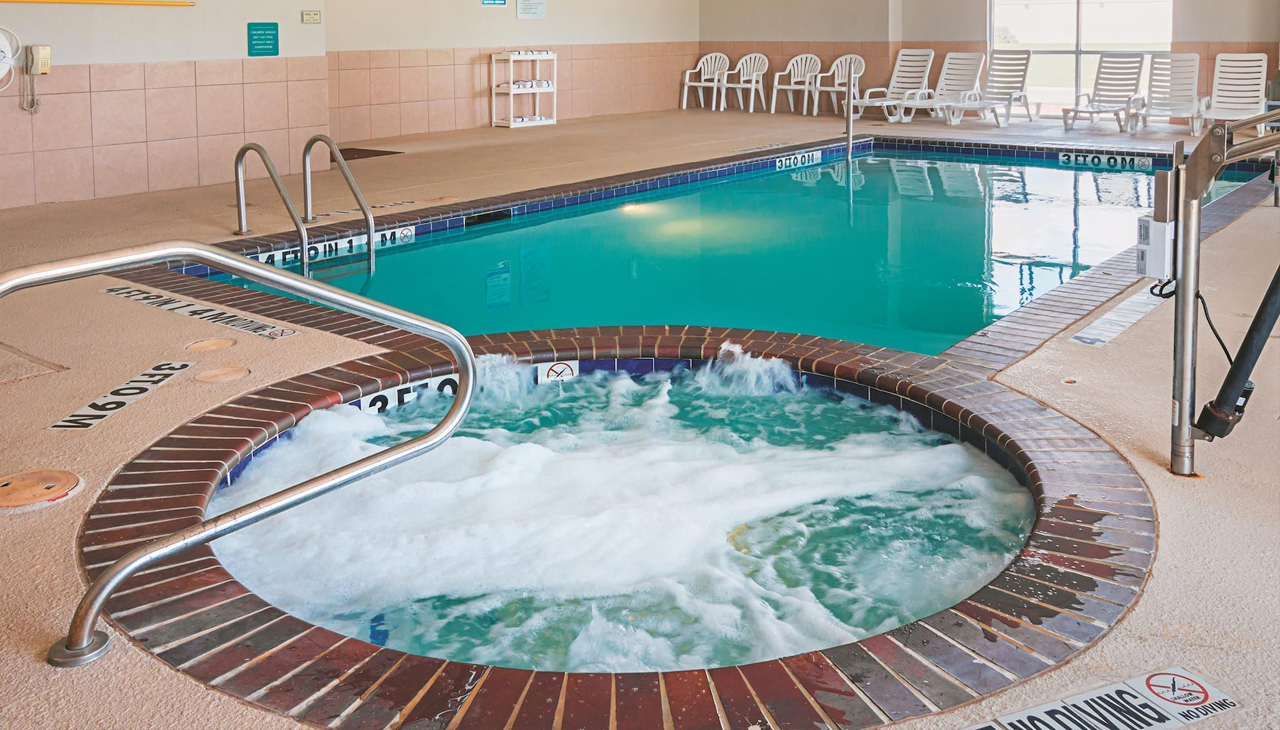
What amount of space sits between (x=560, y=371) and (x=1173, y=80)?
970cm

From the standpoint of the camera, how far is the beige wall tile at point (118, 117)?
7.68 m

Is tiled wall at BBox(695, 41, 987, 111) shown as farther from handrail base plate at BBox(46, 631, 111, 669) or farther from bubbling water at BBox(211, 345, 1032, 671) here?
handrail base plate at BBox(46, 631, 111, 669)

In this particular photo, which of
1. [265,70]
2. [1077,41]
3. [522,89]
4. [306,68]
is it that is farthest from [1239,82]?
[265,70]

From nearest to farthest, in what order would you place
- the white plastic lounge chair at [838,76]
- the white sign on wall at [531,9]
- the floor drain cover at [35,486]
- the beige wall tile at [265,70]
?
the floor drain cover at [35,486] → the beige wall tile at [265,70] → the white sign on wall at [531,9] → the white plastic lounge chair at [838,76]

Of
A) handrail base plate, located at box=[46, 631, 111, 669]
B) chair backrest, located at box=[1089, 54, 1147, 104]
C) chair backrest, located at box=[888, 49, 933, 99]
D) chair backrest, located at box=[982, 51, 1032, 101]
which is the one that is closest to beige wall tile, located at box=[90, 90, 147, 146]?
handrail base plate, located at box=[46, 631, 111, 669]

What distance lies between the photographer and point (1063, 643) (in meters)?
2.18

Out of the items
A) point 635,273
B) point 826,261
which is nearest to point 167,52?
point 635,273

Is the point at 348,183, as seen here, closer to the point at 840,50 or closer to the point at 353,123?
the point at 353,123

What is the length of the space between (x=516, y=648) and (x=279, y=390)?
59.2 inches

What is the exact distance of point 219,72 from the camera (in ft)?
27.2

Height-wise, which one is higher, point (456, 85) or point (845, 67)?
point (845, 67)

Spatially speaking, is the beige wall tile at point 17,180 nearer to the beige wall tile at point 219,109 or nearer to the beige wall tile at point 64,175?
the beige wall tile at point 64,175

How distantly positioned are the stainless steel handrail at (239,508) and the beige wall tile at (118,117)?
249 inches

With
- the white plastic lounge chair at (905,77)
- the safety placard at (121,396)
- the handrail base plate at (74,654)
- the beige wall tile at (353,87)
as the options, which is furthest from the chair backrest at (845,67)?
the handrail base plate at (74,654)
